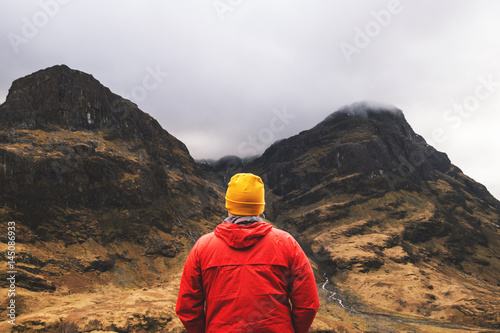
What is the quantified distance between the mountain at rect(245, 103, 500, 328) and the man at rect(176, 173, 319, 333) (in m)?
62.0

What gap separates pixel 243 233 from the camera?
2.22 m

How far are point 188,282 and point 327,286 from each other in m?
76.2

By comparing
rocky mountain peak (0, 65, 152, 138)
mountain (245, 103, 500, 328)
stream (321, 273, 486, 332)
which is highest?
rocky mountain peak (0, 65, 152, 138)

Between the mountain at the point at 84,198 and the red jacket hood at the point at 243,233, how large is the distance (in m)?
29.5

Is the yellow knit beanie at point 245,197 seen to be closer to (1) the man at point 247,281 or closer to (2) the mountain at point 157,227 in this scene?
(1) the man at point 247,281

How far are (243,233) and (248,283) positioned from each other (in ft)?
1.35

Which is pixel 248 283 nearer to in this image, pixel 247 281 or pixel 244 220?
pixel 247 281

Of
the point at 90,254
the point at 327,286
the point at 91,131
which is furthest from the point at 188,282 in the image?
the point at 91,131

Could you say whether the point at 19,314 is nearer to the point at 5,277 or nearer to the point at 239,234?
the point at 5,277

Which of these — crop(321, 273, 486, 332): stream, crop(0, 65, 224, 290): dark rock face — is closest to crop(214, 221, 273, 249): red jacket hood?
crop(0, 65, 224, 290): dark rock face

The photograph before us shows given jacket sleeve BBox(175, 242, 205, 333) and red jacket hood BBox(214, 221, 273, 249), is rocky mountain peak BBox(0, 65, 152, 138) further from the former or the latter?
red jacket hood BBox(214, 221, 273, 249)

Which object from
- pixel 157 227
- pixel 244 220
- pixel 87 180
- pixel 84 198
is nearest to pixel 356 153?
pixel 157 227

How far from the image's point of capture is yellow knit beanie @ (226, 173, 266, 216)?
2.47 meters

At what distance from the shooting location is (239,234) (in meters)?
2.23
